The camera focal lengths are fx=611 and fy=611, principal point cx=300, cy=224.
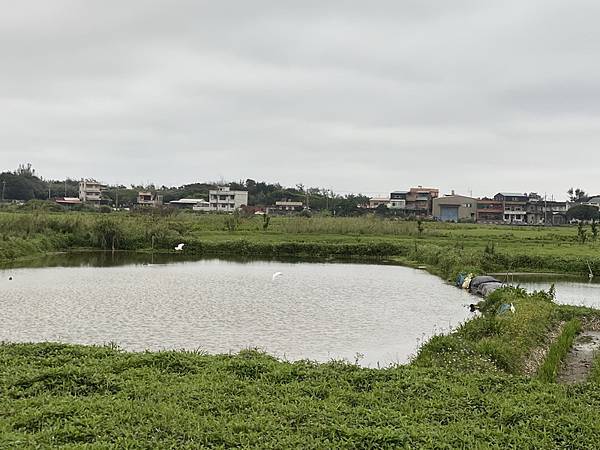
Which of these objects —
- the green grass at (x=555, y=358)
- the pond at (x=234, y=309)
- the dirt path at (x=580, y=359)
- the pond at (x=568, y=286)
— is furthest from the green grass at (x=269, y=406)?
the pond at (x=568, y=286)

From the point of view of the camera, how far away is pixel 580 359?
10.9 m

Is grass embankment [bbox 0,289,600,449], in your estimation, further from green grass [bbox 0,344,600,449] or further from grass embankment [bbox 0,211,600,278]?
grass embankment [bbox 0,211,600,278]

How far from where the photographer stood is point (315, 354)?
Answer: 38.5ft

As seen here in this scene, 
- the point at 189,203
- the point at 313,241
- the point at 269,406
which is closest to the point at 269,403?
the point at 269,406

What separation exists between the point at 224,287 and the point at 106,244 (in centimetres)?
2000

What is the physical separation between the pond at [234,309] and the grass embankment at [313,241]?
561 centimetres

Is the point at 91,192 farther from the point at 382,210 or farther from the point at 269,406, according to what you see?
the point at 269,406

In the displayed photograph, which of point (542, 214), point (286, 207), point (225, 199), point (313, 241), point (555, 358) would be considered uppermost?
point (225, 199)

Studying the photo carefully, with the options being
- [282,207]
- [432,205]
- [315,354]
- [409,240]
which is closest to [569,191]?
[432,205]

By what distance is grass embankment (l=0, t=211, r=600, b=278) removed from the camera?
3138cm

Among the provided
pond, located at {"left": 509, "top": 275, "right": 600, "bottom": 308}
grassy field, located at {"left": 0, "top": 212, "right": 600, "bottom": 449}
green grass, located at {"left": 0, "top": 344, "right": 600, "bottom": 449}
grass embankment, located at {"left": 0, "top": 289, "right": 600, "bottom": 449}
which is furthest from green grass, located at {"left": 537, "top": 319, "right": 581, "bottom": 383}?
pond, located at {"left": 509, "top": 275, "right": 600, "bottom": 308}

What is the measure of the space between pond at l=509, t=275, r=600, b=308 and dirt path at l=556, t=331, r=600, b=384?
23.1ft

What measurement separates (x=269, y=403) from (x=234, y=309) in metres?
10.0

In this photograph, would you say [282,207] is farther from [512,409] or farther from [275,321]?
→ [512,409]
